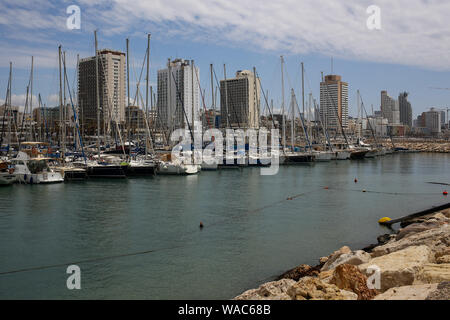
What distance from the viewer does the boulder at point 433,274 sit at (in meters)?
11.0

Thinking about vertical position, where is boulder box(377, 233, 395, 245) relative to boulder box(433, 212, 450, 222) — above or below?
below

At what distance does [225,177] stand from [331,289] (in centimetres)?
4252

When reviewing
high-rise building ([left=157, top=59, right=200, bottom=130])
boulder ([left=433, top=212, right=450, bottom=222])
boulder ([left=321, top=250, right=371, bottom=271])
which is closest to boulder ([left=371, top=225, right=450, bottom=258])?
boulder ([left=321, top=250, right=371, bottom=271])

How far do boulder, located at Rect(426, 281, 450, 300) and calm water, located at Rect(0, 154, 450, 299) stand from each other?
6.46 m

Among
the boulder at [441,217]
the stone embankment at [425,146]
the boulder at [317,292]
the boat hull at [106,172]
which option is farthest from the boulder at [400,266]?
the stone embankment at [425,146]

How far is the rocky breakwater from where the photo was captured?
9664mm

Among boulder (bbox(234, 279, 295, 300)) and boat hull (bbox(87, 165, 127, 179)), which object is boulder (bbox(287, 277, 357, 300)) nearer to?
boulder (bbox(234, 279, 295, 300))

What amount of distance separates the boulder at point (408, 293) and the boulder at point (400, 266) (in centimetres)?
88

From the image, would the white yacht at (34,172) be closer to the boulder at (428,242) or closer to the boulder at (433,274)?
the boulder at (428,242)

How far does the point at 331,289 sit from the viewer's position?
9.69m

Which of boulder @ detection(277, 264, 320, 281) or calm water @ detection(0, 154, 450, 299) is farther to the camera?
calm water @ detection(0, 154, 450, 299)

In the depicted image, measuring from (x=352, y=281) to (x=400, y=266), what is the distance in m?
Answer: 2.19

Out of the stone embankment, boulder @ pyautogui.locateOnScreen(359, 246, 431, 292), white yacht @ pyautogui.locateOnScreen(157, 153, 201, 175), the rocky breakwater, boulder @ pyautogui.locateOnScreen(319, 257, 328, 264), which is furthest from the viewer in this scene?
the stone embankment

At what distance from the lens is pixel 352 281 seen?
10.6 m
